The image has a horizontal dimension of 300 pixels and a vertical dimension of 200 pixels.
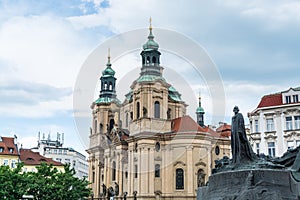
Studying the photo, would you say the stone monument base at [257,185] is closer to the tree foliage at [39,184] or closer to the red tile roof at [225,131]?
the tree foliage at [39,184]

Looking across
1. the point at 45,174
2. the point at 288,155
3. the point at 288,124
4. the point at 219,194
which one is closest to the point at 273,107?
the point at 288,124

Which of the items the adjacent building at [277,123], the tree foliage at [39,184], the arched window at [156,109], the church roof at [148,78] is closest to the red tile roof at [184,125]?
the arched window at [156,109]

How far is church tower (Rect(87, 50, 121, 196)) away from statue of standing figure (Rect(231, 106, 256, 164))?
167 feet

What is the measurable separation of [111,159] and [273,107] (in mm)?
29508

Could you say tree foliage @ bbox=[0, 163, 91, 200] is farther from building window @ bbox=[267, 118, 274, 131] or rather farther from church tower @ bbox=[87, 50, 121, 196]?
church tower @ bbox=[87, 50, 121, 196]

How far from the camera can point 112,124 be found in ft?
227

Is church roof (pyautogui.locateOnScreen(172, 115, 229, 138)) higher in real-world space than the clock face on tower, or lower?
higher

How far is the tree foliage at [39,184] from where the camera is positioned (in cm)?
4000

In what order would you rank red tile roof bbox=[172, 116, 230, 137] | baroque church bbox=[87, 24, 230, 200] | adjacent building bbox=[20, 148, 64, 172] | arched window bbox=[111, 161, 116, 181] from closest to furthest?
baroque church bbox=[87, 24, 230, 200]
red tile roof bbox=[172, 116, 230, 137]
arched window bbox=[111, 161, 116, 181]
adjacent building bbox=[20, 148, 64, 172]

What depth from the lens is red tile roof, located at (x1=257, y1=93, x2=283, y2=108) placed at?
4369cm

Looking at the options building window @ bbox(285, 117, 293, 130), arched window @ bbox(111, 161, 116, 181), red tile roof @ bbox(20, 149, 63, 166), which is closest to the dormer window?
building window @ bbox(285, 117, 293, 130)

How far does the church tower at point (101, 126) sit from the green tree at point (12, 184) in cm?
2625

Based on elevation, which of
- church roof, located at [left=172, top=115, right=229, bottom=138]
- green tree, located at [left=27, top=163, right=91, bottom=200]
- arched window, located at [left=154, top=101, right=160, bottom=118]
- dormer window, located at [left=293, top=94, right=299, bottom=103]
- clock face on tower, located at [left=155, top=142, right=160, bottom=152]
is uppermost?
arched window, located at [left=154, top=101, right=160, bottom=118]

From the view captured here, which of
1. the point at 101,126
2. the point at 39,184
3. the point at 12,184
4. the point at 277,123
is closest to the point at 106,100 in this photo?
the point at 101,126
